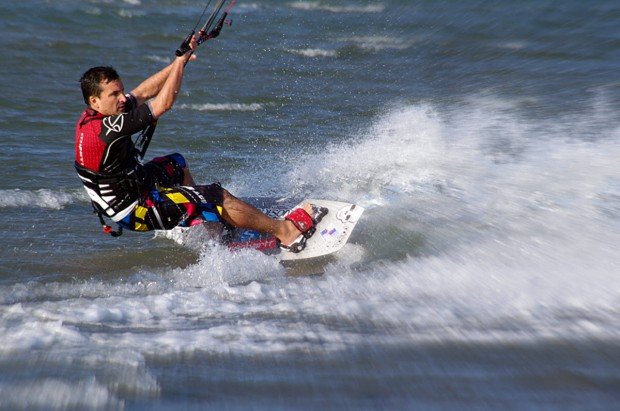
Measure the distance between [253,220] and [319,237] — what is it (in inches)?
20.4

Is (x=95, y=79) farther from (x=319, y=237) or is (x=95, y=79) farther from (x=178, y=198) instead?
(x=319, y=237)

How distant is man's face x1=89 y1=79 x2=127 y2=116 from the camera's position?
Answer: 463cm

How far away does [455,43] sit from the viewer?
13.8 metres

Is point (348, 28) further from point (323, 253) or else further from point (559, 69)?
point (323, 253)

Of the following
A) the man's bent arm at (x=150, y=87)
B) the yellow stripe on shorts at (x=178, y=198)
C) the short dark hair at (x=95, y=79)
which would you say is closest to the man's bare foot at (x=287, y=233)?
the yellow stripe on shorts at (x=178, y=198)

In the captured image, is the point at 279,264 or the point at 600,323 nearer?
the point at 600,323

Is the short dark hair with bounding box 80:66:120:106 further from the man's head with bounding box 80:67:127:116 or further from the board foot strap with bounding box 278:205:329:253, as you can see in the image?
the board foot strap with bounding box 278:205:329:253

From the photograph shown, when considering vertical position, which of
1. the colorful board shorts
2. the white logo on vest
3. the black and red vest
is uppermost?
the white logo on vest

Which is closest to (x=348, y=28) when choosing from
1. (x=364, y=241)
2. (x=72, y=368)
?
(x=364, y=241)

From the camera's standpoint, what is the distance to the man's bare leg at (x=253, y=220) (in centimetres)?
523

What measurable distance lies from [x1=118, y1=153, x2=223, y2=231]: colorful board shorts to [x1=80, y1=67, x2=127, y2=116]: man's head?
1.98 feet

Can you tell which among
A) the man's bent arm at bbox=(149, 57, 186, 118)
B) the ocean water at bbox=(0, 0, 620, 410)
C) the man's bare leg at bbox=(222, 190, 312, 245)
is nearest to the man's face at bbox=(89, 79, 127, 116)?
the man's bent arm at bbox=(149, 57, 186, 118)

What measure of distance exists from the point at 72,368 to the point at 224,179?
4137 millimetres

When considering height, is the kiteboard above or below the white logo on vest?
below
